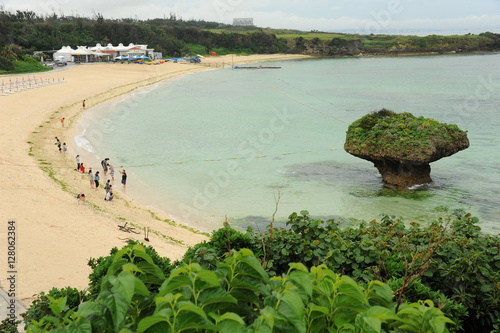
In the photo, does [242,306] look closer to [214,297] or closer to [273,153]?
[214,297]

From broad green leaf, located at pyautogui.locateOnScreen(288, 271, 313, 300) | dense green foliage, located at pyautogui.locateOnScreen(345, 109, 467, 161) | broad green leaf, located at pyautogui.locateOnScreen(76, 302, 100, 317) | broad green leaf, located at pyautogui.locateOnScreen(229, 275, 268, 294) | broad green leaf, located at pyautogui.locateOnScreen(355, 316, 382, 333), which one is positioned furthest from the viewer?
dense green foliage, located at pyautogui.locateOnScreen(345, 109, 467, 161)

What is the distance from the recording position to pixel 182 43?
446 feet

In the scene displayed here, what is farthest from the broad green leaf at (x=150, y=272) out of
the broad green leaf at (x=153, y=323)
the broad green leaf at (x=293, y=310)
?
the broad green leaf at (x=293, y=310)

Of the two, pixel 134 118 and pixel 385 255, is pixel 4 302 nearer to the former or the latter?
pixel 385 255

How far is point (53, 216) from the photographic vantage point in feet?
61.3

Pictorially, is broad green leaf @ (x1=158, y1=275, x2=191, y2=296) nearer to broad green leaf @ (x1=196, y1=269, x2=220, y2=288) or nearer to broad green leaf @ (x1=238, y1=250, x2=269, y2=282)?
broad green leaf @ (x1=196, y1=269, x2=220, y2=288)

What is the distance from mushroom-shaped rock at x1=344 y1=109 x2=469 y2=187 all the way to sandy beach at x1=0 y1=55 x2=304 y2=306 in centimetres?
1000

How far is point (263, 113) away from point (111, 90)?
77.7 feet

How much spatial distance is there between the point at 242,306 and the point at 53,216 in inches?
650

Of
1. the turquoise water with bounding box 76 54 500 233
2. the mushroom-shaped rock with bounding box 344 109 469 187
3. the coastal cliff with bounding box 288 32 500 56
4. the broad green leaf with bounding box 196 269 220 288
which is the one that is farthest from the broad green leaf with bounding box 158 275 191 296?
the coastal cliff with bounding box 288 32 500 56

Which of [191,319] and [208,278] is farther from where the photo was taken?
[208,278]

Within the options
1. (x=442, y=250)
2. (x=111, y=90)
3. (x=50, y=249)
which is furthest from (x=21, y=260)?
(x=111, y=90)

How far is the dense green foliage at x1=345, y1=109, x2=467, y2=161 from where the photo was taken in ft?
72.7

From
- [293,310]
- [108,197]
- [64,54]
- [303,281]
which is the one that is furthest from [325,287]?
[64,54]
